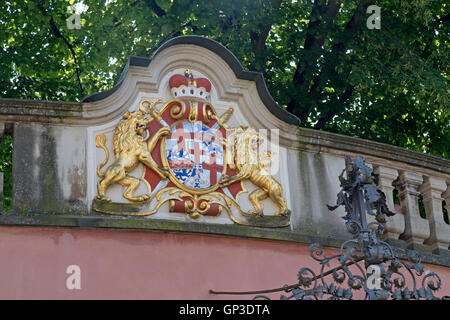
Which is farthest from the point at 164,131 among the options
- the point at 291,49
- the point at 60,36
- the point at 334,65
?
the point at 60,36

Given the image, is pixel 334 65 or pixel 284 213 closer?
pixel 284 213

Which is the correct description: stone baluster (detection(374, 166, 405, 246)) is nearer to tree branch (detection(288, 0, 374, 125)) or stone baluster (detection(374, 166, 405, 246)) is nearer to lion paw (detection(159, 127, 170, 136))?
lion paw (detection(159, 127, 170, 136))

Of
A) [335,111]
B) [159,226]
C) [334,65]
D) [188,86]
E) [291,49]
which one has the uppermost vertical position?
[291,49]

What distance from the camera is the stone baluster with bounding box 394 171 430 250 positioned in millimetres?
9117

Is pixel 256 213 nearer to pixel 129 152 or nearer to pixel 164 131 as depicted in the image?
pixel 164 131

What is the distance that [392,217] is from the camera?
9070mm

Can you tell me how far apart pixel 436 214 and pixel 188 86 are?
8.72 ft

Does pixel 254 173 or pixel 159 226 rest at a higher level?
pixel 254 173

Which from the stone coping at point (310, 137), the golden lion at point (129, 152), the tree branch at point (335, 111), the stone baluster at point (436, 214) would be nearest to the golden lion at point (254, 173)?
the stone coping at point (310, 137)

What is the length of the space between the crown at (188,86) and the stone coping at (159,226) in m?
1.24

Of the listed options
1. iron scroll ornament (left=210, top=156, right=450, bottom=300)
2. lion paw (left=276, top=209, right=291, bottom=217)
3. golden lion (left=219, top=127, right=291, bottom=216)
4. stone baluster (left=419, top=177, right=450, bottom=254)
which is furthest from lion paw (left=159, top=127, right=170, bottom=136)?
stone baluster (left=419, top=177, right=450, bottom=254)

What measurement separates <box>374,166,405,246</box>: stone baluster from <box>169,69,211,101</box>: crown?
1.80 m
